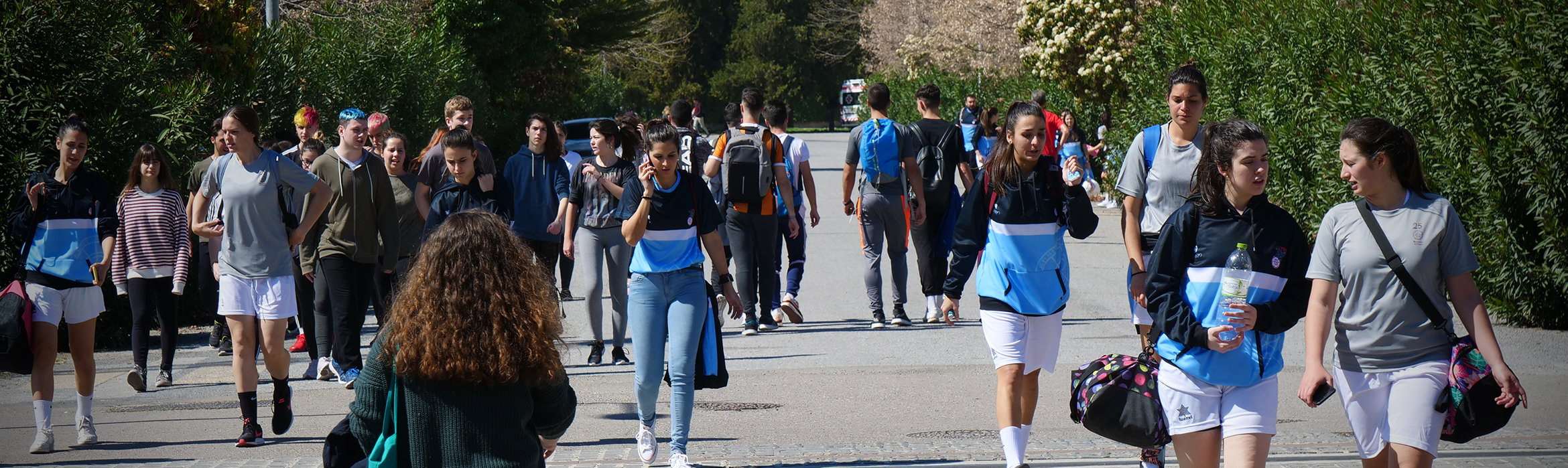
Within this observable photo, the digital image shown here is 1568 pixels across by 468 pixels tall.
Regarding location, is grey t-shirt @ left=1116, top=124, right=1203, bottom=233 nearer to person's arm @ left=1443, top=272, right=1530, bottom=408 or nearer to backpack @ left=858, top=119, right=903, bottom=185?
person's arm @ left=1443, top=272, right=1530, bottom=408

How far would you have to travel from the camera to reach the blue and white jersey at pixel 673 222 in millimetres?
5867

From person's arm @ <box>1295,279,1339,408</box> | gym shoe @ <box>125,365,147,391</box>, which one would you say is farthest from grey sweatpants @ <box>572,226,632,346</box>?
person's arm @ <box>1295,279,1339,408</box>

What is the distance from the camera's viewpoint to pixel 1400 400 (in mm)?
3943

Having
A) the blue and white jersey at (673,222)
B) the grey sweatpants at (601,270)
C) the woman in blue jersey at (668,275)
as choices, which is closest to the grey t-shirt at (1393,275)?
the woman in blue jersey at (668,275)

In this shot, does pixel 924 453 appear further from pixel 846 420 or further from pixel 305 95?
pixel 305 95

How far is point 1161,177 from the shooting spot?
5762 millimetres

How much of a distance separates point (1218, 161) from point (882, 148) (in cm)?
607

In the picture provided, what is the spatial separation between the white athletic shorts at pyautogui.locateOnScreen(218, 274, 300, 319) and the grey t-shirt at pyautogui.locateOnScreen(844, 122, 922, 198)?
4954mm

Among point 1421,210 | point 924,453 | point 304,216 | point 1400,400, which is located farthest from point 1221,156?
point 304,216

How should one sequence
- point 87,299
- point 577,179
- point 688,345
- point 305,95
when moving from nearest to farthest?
1. point 688,345
2. point 87,299
3. point 577,179
4. point 305,95

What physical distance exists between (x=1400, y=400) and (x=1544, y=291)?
6.35 meters

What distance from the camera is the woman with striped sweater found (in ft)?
25.9

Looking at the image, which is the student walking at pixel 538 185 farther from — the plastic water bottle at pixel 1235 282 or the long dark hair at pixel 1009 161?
the plastic water bottle at pixel 1235 282

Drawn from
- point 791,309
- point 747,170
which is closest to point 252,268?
point 747,170
